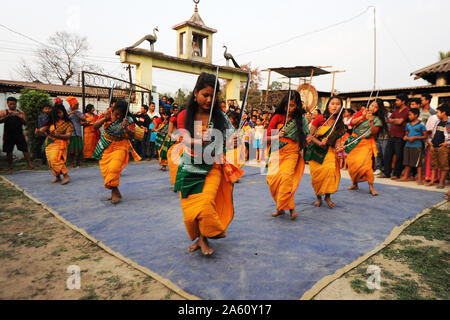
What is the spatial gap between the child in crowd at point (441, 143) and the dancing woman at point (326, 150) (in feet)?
10.3

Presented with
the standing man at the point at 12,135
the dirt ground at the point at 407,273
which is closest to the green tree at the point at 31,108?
the standing man at the point at 12,135

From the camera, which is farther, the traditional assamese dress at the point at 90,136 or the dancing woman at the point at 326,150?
the traditional assamese dress at the point at 90,136

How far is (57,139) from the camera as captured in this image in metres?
6.34

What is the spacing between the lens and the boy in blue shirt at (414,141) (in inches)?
274

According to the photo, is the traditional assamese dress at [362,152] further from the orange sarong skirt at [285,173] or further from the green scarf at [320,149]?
the orange sarong skirt at [285,173]

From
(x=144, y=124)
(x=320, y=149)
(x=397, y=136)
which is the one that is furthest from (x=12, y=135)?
(x=397, y=136)

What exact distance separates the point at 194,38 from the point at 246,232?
42.6 ft

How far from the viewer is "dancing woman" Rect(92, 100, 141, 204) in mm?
4914

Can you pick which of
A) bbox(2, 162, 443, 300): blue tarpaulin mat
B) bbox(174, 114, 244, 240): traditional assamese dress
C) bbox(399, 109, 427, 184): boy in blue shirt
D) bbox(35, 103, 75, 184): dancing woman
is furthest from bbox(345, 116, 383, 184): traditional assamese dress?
bbox(35, 103, 75, 184): dancing woman

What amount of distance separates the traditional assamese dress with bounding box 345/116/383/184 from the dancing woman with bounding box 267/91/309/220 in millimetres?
2197

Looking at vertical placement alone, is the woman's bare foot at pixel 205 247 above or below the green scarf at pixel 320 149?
below

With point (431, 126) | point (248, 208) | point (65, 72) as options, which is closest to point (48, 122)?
point (248, 208)

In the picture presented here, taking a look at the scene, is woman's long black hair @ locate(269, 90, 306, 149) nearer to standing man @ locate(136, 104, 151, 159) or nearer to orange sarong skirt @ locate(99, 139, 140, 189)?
orange sarong skirt @ locate(99, 139, 140, 189)

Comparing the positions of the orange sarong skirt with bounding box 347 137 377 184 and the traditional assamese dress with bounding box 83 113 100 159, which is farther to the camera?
the traditional assamese dress with bounding box 83 113 100 159
